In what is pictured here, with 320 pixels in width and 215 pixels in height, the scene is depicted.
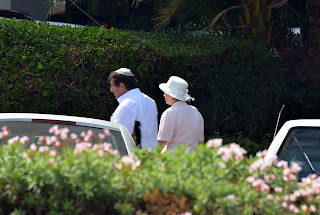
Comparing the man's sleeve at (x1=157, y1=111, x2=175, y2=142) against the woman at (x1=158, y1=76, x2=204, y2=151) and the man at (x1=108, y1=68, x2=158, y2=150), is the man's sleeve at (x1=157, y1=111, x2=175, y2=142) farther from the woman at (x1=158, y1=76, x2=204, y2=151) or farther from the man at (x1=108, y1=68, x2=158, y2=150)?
the man at (x1=108, y1=68, x2=158, y2=150)

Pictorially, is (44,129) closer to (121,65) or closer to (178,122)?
(178,122)

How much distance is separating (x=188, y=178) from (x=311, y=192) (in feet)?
2.16

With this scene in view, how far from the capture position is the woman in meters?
6.59

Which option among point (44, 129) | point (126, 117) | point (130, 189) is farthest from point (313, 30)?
point (130, 189)

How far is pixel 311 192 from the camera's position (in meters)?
4.04

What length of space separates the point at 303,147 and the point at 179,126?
1.10 meters

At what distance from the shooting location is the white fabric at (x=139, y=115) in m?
7.08

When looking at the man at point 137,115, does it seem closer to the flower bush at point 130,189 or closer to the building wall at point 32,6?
the flower bush at point 130,189

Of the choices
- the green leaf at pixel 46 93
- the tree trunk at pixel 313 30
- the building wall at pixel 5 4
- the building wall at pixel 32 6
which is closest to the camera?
the green leaf at pixel 46 93

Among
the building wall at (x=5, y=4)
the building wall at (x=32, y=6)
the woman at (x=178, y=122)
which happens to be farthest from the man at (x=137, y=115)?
the building wall at (x=32, y=6)

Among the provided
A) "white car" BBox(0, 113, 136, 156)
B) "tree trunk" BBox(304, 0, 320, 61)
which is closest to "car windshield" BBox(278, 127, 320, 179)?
"white car" BBox(0, 113, 136, 156)

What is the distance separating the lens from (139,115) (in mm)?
7160

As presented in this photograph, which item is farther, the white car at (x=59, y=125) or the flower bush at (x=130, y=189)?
the white car at (x=59, y=125)

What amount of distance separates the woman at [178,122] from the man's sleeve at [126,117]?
46 cm
